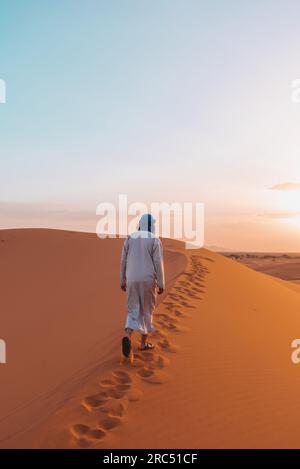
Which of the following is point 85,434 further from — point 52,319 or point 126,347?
point 52,319

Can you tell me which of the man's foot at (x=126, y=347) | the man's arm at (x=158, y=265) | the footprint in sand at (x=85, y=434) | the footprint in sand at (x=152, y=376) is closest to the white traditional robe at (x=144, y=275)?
the man's arm at (x=158, y=265)

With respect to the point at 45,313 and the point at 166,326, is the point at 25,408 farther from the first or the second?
the point at 45,313

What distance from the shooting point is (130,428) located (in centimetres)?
387

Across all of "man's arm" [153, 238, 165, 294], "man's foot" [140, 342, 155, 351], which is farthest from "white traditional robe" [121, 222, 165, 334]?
"man's foot" [140, 342, 155, 351]

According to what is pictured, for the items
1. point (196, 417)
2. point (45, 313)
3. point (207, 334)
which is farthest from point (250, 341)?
point (45, 313)

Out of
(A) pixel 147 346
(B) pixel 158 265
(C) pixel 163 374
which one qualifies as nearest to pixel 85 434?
(C) pixel 163 374

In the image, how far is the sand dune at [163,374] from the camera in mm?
3877

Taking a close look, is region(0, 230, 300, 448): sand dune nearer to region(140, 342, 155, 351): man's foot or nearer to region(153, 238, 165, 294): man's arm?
region(140, 342, 155, 351): man's foot

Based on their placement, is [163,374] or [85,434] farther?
[163,374]

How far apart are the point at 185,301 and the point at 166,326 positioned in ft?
6.58

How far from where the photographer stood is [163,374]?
16.6 ft

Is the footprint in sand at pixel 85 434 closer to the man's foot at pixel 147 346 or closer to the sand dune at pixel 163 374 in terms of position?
the sand dune at pixel 163 374

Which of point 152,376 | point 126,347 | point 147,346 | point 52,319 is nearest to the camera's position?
point 152,376

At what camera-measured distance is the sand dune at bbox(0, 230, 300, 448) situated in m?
3.88
